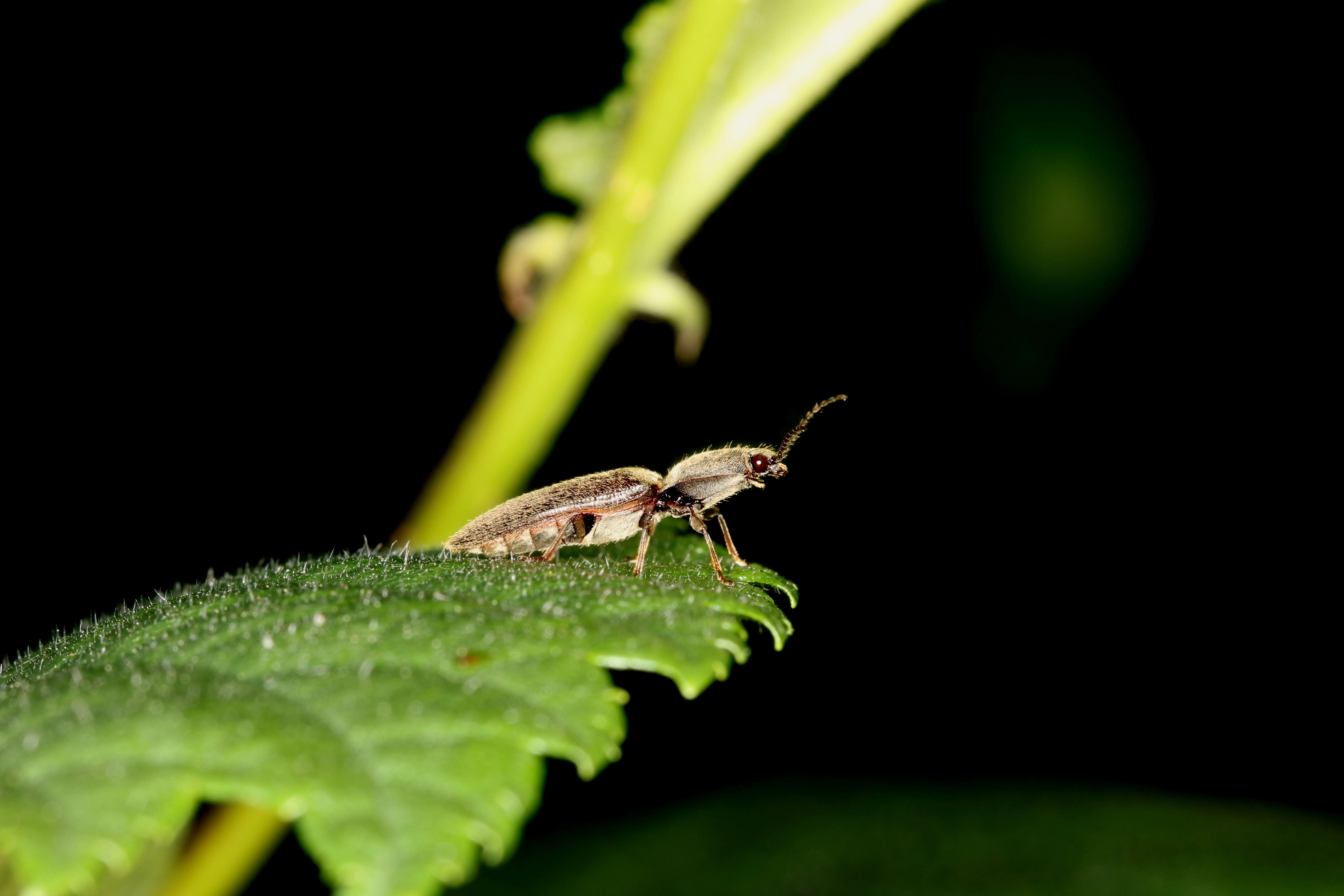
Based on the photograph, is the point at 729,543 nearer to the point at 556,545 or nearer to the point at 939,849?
the point at 556,545

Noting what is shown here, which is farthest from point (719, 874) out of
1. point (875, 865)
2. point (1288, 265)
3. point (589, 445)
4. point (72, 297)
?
point (72, 297)

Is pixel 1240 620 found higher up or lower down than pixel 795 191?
lower down

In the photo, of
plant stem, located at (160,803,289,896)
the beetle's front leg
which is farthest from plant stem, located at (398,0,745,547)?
plant stem, located at (160,803,289,896)

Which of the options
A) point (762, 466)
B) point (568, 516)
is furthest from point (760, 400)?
point (568, 516)

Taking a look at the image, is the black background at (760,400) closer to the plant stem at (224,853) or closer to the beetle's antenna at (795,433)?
the beetle's antenna at (795,433)

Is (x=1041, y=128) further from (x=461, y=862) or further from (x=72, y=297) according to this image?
(x=72, y=297)

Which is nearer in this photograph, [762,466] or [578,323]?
[578,323]
